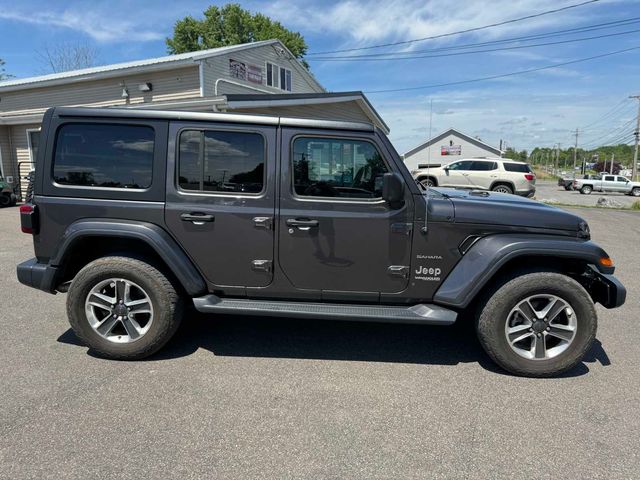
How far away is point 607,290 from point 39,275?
4.62 metres

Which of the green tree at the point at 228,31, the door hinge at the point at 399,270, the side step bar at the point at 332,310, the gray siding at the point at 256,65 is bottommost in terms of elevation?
the side step bar at the point at 332,310

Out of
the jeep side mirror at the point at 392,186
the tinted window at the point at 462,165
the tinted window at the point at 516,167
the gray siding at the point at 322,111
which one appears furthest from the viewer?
the tinted window at the point at 462,165

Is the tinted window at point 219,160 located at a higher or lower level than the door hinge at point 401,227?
higher

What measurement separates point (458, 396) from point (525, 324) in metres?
0.84

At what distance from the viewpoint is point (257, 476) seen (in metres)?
2.32

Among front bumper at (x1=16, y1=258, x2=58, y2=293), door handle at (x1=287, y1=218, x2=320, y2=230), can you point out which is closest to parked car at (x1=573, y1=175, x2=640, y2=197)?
door handle at (x1=287, y1=218, x2=320, y2=230)

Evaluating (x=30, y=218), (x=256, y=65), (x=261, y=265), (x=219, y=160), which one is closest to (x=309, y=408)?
(x=261, y=265)

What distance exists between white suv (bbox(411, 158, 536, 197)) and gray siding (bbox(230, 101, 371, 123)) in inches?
139

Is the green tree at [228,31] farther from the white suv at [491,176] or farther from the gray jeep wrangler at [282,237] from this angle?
the gray jeep wrangler at [282,237]

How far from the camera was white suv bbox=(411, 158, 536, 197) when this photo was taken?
18.4 meters

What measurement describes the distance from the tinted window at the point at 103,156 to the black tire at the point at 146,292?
0.67 meters

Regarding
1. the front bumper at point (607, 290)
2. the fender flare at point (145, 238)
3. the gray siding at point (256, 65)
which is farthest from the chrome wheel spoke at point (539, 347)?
the gray siding at point (256, 65)

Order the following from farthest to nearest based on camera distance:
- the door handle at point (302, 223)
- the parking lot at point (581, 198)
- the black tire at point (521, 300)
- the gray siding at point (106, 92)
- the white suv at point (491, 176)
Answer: the parking lot at point (581, 198)
the white suv at point (491, 176)
the gray siding at point (106, 92)
the door handle at point (302, 223)
the black tire at point (521, 300)

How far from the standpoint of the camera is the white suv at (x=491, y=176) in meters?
18.4
